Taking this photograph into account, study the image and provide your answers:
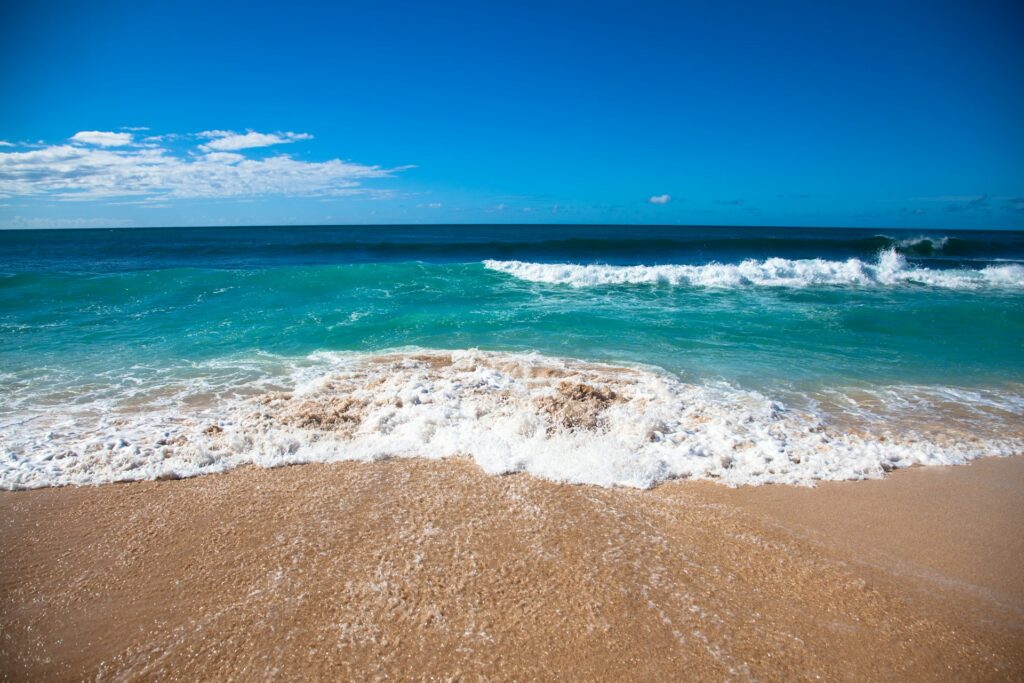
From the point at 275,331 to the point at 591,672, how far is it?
9684 millimetres

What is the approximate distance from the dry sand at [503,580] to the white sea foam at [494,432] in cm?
33

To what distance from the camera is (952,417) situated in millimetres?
5629

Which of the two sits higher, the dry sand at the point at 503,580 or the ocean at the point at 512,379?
the ocean at the point at 512,379

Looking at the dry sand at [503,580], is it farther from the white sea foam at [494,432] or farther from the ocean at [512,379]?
the ocean at [512,379]

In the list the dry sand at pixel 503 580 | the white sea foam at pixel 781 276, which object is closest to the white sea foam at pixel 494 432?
the dry sand at pixel 503 580

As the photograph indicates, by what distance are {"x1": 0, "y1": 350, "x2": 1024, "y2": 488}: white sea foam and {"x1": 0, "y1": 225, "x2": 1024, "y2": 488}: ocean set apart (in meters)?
0.03

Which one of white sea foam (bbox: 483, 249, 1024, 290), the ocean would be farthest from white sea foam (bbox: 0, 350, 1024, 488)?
white sea foam (bbox: 483, 249, 1024, 290)

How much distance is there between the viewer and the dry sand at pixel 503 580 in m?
2.38

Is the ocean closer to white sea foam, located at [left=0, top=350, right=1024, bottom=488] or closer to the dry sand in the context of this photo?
white sea foam, located at [left=0, top=350, right=1024, bottom=488]

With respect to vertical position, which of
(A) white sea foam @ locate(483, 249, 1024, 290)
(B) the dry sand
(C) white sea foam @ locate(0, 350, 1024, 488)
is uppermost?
(A) white sea foam @ locate(483, 249, 1024, 290)

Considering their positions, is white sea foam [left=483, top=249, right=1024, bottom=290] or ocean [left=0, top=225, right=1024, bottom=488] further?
white sea foam [left=483, top=249, right=1024, bottom=290]

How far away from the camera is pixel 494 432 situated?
15.7 feet

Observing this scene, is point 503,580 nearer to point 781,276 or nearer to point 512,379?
point 512,379

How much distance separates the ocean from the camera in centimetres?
445
